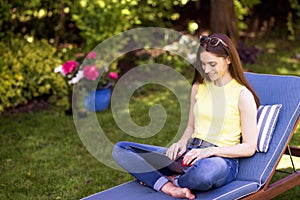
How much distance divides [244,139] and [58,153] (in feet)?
7.04

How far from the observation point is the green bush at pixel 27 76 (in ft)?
18.6

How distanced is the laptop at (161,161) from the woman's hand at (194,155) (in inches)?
4.4

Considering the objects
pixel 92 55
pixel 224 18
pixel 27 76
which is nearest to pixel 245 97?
pixel 92 55

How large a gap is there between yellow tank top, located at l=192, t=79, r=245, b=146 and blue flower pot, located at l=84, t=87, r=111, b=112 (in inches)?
104

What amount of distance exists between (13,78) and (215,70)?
3508 millimetres

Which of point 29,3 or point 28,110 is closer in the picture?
point 28,110

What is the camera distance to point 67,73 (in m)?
5.54

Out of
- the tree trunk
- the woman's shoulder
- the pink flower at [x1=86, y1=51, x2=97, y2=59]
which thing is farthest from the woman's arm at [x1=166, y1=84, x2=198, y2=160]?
the tree trunk

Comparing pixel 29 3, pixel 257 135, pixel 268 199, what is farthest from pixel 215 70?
pixel 29 3

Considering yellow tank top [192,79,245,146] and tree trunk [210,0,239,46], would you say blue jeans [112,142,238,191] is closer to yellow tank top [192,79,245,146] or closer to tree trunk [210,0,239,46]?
yellow tank top [192,79,245,146]

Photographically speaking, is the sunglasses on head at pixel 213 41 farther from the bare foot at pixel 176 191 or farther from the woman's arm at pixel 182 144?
the bare foot at pixel 176 191

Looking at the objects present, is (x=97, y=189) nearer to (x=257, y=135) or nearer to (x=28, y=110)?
(x=257, y=135)

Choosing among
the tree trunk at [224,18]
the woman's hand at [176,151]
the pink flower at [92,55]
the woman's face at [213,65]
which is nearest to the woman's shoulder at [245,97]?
the woman's face at [213,65]

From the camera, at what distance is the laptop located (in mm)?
2898
